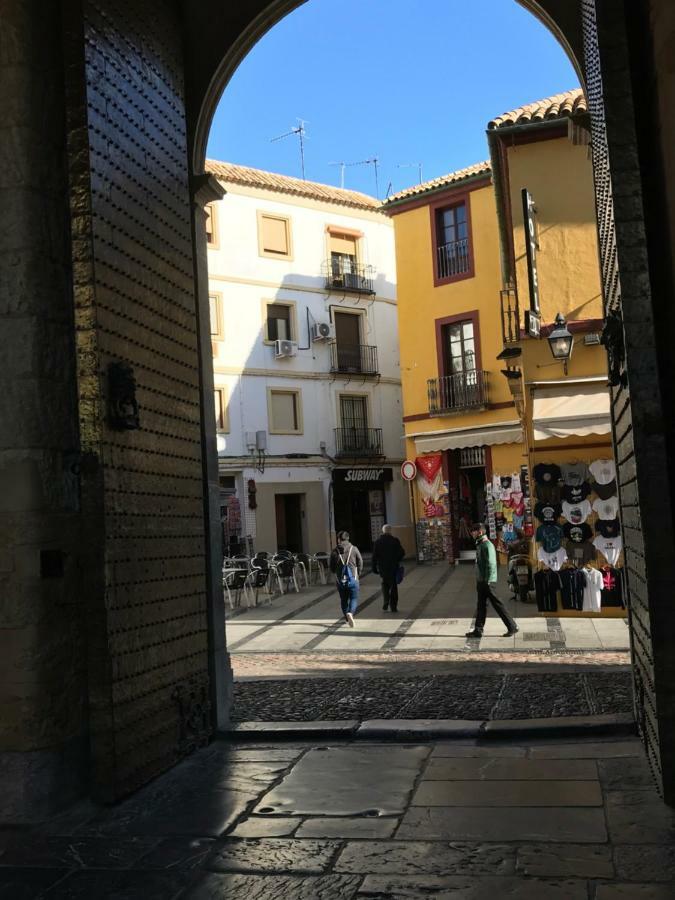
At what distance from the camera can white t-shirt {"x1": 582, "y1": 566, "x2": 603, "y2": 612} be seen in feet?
39.4

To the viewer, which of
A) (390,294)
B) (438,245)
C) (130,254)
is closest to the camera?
(130,254)

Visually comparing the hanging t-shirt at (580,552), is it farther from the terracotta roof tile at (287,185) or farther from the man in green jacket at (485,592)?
the terracotta roof tile at (287,185)

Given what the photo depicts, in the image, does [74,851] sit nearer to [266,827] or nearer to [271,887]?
[266,827]

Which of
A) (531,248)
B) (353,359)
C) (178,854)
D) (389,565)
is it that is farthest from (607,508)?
(353,359)

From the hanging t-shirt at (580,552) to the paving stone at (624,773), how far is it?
7365 millimetres

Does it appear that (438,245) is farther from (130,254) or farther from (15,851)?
(15,851)

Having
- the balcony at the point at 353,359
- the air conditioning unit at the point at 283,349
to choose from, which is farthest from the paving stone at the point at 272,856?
the balcony at the point at 353,359

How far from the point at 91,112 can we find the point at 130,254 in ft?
2.70

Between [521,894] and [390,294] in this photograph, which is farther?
[390,294]

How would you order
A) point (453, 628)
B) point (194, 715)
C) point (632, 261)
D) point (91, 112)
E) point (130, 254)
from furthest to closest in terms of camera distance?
point (453, 628) < point (194, 715) < point (130, 254) < point (91, 112) < point (632, 261)

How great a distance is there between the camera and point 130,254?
17.7 ft

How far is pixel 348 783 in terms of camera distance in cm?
488

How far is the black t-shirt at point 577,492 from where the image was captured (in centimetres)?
1227

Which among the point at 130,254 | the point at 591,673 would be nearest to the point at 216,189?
the point at 130,254
